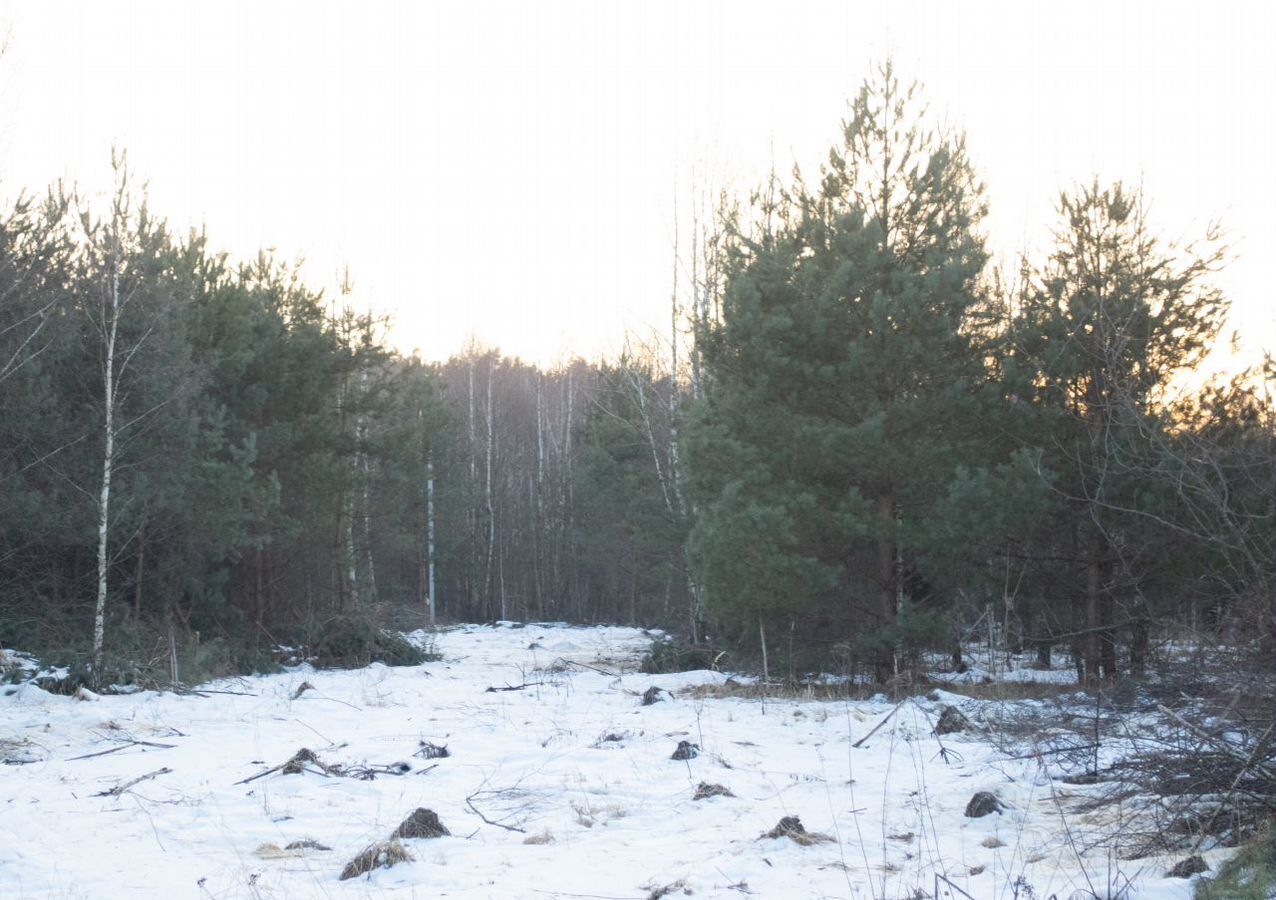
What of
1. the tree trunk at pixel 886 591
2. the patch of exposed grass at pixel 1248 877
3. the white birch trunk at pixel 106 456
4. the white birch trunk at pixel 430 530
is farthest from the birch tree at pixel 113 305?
the white birch trunk at pixel 430 530

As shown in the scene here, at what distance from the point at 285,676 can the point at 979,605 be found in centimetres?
1023

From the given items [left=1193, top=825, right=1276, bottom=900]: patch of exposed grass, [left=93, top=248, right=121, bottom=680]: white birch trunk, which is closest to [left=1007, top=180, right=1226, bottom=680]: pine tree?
[left=1193, top=825, right=1276, bottom=900]: patch of exposed grass

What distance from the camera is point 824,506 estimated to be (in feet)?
42.9

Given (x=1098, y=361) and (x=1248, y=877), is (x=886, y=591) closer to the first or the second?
(x=1098, y=361)

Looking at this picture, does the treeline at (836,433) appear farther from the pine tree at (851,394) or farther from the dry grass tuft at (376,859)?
the dry grass tuft at (376,859)

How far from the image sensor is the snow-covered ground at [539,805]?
4980mm

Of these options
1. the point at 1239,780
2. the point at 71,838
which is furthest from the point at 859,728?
the point at 71,838

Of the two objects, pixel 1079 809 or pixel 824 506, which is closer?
pixel 1079 809

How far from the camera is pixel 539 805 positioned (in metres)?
6.84

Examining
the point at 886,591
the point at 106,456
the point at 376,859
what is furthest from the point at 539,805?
the point at 106,456

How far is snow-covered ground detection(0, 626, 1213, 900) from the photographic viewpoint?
4980 mm

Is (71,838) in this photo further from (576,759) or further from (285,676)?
(285,676)

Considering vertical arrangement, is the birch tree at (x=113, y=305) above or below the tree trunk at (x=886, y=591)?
above

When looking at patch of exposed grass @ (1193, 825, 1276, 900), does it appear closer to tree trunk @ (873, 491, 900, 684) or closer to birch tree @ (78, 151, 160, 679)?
tree trunk @ (873, 491, 900, 684)
